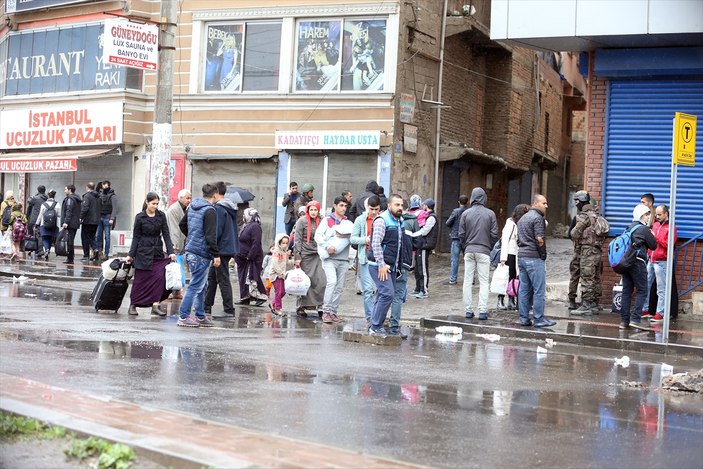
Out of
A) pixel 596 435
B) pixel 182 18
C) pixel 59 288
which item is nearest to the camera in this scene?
pixel 596 435

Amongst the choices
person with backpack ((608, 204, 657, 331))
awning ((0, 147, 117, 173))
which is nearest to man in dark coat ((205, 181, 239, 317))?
person with backpack ((608, 204, 657, 331))

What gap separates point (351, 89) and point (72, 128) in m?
8.77

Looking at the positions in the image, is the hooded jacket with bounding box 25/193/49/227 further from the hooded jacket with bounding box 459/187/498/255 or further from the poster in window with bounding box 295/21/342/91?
the hooded jacket with bounding box 459/187/498/255

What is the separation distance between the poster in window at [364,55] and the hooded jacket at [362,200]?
4.70m

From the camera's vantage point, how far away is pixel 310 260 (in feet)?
54.3

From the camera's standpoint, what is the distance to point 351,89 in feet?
85.3

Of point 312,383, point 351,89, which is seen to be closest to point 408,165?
point 351,89

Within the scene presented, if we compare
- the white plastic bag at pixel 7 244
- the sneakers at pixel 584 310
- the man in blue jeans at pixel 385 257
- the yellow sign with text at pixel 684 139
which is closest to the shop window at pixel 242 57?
the white plastic bag at pixel 7 244

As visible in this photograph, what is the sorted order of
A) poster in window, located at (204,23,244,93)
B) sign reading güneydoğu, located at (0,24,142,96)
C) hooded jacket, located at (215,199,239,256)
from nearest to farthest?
hooded jacket, located at (215,199,239,256)
poster in window, located at (204,23,244,93)
sign reading güneydoğu, located at (0,24,142,96)

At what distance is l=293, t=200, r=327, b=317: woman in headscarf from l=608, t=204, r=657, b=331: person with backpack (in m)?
4.30

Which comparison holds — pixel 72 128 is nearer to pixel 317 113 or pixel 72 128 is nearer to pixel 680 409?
pixel 317 113

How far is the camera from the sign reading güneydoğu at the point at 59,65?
2947 centimetres

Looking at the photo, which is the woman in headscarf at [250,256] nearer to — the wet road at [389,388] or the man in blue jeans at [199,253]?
the man in blue jeans at [199,253]

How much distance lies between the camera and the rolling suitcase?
599 inches
